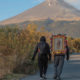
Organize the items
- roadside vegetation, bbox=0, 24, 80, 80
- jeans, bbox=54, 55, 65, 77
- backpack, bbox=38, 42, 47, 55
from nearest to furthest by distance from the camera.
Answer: backpack, bbox=38, 42, 47, 55
jeans, bbox=54, 55, 65, 77
roadside vegetation, bbox=0, 24, 80, 80

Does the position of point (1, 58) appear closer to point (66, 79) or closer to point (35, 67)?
Result: point (35, 67)

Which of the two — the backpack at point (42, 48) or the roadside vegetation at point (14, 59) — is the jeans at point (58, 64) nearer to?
the backpack at point (42, 48)

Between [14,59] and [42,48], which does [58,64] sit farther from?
[14,59]

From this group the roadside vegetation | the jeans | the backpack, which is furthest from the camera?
the roadside vegetation

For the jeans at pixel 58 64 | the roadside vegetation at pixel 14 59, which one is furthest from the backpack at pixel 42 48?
the roadside vegetation at pixel 14 59

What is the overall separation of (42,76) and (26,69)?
2989 mm

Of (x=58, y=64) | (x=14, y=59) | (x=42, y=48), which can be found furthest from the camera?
(x=14, y=59)

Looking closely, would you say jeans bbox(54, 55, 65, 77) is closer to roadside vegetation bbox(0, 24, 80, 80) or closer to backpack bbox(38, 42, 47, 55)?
backpack bbox(38, 42, 47, 55)

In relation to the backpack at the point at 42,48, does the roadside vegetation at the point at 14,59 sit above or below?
below

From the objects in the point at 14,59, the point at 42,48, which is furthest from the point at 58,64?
the point at 14,59

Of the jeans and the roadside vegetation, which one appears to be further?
the roadside vegetation

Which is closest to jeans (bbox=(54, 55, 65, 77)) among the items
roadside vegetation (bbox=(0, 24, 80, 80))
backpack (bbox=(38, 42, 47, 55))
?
backpack (bbox=(38, 42, 47, 55))

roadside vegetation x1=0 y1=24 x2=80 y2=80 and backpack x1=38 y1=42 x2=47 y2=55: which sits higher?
backpack x1=38 y1=42 x2=47 y2=55

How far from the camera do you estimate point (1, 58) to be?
49.3 feet
